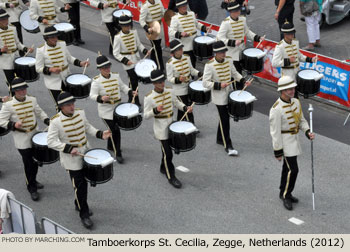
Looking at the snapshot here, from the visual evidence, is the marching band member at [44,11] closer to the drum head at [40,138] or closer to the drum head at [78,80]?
the drum head at [78,80]

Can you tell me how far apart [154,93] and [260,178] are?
2.19m

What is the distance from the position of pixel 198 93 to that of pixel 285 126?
90.1 inches

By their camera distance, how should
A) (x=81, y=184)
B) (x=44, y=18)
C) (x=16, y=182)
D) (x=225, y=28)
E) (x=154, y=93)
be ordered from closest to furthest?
(x=81, y=184) → (x=154, y=93) → (x=16, y=182) → (x=225, y=28) → (x=44, y=18)

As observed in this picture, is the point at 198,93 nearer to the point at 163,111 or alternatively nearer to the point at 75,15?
the point at 163,111

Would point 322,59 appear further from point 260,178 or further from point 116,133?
point 116,133

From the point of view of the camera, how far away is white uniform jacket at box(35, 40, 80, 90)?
42.8 feet

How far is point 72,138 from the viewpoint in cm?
1044

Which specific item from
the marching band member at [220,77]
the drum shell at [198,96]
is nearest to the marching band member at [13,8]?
the drum shell at [198,96]

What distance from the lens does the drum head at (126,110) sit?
11703 millimetres

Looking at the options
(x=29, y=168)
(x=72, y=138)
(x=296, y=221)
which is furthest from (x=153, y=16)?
(x=296, y=221)

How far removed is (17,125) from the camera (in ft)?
35.7

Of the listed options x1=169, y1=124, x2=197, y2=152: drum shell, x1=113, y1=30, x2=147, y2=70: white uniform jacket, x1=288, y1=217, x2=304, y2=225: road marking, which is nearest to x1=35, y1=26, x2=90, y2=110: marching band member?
x1=113, y1=30, x2=147, y2=70: white uniform jacket

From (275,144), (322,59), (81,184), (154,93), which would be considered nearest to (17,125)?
(81,184)

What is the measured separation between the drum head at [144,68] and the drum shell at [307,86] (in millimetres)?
2683
